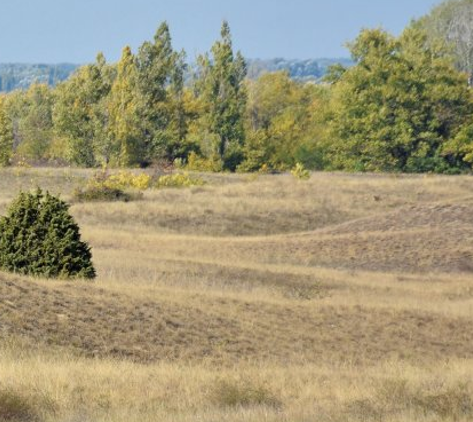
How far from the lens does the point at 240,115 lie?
76.6 meters

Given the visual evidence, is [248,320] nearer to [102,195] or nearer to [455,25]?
[102,195]

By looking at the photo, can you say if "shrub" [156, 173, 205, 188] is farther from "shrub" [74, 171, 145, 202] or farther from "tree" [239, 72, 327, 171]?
"tree" [239, 72, 327, 171]

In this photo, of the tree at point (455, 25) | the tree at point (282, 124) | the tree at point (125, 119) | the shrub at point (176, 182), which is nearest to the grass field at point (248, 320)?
the shrub at point (176, 182)

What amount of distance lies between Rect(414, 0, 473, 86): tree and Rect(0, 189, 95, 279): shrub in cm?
9157

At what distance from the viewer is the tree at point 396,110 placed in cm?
7344

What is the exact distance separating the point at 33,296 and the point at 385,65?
62648 mm

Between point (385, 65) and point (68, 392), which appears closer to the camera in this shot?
point (68, 392)

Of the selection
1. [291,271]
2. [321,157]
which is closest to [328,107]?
[321,157]

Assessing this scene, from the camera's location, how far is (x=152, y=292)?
1953cm

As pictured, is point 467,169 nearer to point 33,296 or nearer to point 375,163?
point 375,163

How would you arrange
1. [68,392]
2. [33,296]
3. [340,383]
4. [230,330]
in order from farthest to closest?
[230,330] → [33,296] → [340,383] → [68,392]

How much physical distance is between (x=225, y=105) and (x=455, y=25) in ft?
158

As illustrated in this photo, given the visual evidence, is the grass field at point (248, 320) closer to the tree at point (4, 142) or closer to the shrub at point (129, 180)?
the shrub at point (129, 180)

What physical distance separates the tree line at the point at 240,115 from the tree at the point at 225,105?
8 centimetres
